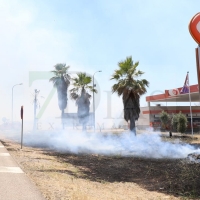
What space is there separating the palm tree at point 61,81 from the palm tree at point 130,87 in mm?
20852

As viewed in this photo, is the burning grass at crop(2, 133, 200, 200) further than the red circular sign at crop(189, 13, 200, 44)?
No

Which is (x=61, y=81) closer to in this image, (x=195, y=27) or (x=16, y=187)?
(x=195, y=27)

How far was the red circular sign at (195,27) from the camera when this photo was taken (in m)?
11.2

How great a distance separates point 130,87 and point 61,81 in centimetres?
2238

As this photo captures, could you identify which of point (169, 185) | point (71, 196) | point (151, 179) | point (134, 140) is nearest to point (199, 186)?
point (169, 185)

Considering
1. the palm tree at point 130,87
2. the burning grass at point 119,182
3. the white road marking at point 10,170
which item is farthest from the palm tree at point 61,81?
the white road marking at point 10,170

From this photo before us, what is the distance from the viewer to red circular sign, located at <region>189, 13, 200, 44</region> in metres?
11.2

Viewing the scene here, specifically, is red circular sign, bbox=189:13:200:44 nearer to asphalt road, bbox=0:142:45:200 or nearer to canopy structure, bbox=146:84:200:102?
asphalt road, bbox=0:142:45:200

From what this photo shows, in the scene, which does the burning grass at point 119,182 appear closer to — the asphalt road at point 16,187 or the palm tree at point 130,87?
the asphalt road at point 16,187

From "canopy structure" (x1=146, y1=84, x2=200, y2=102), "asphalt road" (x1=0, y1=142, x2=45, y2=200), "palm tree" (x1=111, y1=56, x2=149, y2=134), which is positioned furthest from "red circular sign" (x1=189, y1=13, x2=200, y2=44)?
"canopy structure" (x1=146, y1=84, x2=200, y2=102)

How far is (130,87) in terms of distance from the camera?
92.1 feet

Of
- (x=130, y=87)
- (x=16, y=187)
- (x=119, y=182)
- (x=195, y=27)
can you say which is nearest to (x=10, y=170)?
(x=16, y=187)

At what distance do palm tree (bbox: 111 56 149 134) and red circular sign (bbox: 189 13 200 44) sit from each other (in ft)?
55.2

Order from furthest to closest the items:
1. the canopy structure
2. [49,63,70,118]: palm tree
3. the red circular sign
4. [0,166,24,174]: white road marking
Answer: [49,63,70,118]: palm tree, the canopy structure, the red circular sign, [0,166,24,174]: white road marking
